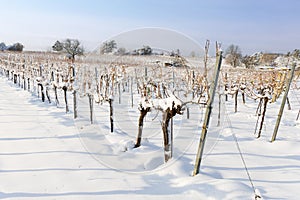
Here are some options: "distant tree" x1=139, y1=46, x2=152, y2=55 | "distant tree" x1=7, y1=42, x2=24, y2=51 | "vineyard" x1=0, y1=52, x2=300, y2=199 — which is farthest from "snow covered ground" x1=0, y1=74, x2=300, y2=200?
"distant tree" x1=7, y1=42, x2=24, y2=51

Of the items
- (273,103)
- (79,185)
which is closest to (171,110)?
(79,185)

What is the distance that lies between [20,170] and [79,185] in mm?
958

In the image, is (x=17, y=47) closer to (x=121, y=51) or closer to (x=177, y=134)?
(x=177, y=134)

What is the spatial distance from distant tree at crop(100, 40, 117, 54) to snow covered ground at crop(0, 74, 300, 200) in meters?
1.20

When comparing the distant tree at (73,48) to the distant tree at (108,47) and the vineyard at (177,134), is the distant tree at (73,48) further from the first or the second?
the distant tree at (108,47)

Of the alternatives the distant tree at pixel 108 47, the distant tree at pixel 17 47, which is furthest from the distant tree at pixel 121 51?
the distant tree at pixel 17 47

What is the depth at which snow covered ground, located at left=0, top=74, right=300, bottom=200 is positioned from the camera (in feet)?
8.00

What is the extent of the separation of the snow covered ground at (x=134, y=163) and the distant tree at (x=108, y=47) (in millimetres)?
1198

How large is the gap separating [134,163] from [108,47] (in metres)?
1.73

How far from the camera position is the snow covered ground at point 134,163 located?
8.00 feet

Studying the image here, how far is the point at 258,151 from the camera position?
379 centimetres

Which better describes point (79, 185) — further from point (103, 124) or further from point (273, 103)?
point (273, 103)

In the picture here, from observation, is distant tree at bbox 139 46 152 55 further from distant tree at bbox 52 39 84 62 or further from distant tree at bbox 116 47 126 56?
distant tree at bbox 52 39 84 62

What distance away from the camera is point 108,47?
313 cm
